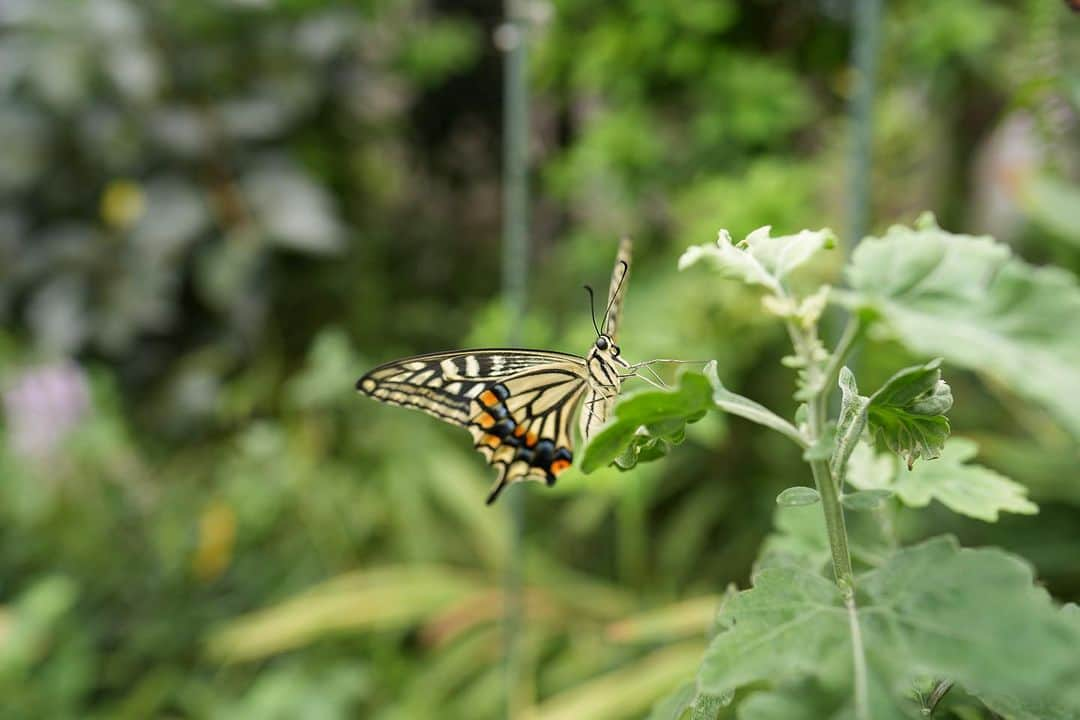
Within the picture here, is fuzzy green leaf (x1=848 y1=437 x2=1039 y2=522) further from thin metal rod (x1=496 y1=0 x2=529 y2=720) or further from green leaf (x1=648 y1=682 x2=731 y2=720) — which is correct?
thin metal rod (x1=496 y1=0 x2=529 y2=720)

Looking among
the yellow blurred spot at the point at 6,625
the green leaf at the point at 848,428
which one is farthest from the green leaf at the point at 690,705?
the yellow blurred spot at the point at 6,625

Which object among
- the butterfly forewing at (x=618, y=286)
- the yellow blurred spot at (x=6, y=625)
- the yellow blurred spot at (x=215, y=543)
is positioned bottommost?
the yellow blurred spot at (x=215, y=543)

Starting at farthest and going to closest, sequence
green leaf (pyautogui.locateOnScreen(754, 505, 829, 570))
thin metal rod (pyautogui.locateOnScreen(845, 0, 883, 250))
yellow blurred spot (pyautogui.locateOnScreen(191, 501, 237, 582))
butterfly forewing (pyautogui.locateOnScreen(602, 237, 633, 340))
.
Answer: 1. yellow blurred spot (pyautogui.locateOnScreen(191, 501, 237, 582))
2. thin metal rod (pyautogui.locateOnScreen(845, 0, 883, 250))
3. butterfly forewing (pyautogui.locateOnScreen(602, 237, 633, 340))
4. green leaf (pyautogui.locateOnScreen(754, 505, 829, 570))

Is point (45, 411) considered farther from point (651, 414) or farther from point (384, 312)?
point (651, 414)

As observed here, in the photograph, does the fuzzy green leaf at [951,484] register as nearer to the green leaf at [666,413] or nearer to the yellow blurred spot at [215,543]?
the green leaf at [666,413]

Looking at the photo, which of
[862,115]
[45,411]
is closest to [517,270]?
[862,115]

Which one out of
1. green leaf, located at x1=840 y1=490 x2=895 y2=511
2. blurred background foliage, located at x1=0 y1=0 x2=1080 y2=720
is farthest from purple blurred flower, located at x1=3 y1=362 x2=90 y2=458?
green leaf, located at x1=840 y1=490 x2=895 y2=511

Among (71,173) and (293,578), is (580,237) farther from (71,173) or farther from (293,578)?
(71,173)
